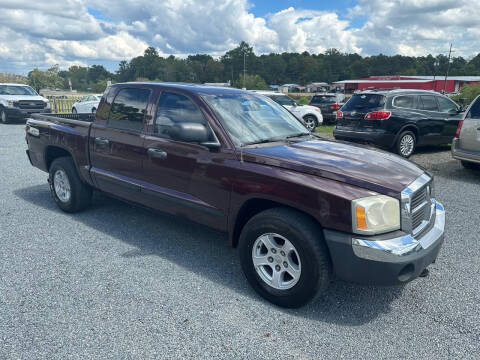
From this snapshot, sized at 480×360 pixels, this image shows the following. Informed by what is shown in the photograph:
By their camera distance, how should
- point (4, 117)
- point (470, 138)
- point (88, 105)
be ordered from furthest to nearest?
point (88, 105) < point (4, 117) < point (470, 138)

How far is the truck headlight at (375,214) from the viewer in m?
2.63

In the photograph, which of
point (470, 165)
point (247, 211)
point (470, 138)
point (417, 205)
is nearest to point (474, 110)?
point (470, 138)

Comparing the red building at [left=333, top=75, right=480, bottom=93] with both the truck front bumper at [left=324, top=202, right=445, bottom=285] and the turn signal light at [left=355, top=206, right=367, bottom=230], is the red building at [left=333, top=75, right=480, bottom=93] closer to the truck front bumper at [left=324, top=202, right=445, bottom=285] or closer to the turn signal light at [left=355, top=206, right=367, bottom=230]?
the truck front bumper at [left=324, top=202, right=445, bottom=285]

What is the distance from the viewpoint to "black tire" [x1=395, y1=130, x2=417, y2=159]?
362 inches

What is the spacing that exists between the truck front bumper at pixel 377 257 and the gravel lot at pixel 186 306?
17.5 inches

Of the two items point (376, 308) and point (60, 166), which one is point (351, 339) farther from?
point (60, 166)

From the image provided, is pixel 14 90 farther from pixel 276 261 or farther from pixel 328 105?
pixel 276 261

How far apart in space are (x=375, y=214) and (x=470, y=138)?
5877 mm

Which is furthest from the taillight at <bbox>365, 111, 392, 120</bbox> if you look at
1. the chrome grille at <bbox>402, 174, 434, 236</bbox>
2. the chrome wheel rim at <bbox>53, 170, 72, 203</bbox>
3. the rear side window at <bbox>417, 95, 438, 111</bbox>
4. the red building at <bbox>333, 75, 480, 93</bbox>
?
the red building at <bbox>333, 75, 480, 93</bbox>

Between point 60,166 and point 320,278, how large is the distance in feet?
12.9

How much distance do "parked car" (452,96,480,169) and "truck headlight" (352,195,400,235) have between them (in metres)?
5.62

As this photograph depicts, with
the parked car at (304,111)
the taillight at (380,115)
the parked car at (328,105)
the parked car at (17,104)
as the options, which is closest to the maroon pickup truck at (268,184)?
the taillight at (380,115)

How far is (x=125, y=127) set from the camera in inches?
169

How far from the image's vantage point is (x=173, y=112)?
153 inches
